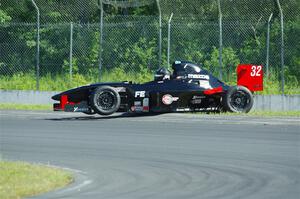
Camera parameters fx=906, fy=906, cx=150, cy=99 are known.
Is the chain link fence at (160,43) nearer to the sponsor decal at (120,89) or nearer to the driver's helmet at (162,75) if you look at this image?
the driver's helmet at (162,75)

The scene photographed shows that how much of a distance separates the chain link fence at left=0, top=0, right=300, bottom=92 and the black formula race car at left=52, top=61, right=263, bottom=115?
3967mm

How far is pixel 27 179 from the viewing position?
34.7 ft

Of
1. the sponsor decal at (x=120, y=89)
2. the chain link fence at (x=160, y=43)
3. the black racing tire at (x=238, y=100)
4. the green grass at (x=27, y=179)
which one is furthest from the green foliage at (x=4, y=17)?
the green grass at (x=27, y=179)

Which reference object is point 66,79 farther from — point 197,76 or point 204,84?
point 204,84

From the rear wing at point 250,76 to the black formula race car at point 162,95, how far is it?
2202 mm

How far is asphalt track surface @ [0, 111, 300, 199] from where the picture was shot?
32.7 ft

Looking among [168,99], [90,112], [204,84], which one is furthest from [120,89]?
[204,84]

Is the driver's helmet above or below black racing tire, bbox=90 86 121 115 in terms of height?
above

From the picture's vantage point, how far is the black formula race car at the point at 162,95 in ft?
69.4

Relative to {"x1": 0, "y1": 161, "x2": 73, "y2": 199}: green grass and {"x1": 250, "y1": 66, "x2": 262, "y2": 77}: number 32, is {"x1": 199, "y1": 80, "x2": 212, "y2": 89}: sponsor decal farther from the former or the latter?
{"x1": 0, "y1": 161, "x2": 73, "y2": 199}: green grass

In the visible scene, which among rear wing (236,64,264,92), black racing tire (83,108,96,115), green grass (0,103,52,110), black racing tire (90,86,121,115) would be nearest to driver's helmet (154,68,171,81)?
black racing tire (90,86,121,115)

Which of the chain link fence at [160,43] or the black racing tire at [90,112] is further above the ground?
the chain link fence at [160,43]

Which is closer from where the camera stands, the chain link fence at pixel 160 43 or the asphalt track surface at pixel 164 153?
the asphalt track surface at pixel 164 153

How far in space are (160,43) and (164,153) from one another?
13.2 metres
